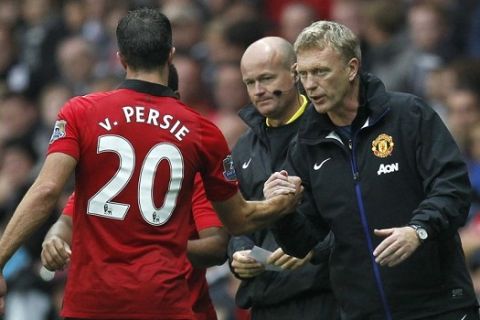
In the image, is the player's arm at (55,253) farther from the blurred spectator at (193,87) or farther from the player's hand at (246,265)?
the blurred spectator at (193,87)

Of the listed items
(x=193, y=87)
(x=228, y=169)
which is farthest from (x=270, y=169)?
(x=193, y=87)

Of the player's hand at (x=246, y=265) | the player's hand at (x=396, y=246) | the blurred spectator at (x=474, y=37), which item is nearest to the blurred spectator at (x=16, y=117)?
the blurred spectator at (x=474, y=37)

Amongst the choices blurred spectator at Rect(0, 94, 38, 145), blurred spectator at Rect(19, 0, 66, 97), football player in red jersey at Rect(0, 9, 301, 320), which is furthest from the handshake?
blurred spectator at Rect(19, 0, 66, 97)

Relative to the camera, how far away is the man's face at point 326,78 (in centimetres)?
678

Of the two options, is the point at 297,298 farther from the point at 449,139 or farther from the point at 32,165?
the point at 32,165

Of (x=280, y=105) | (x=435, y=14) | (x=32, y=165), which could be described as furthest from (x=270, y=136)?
(x=32, y=165)

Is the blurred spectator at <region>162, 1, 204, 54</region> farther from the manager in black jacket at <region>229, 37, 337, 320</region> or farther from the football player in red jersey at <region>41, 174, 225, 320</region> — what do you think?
the football player in red jersey at <region>41, 174, 225, 320</region>

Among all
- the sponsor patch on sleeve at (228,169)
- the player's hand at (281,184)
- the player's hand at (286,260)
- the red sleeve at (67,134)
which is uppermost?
the red sleeve at (67,134)

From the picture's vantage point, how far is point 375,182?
21.9 ft

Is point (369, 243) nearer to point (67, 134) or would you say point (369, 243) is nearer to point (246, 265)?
point (246, 265)

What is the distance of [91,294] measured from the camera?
646cm

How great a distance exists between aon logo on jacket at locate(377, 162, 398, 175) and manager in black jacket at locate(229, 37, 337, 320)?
838 millimetres

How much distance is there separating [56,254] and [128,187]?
620mm

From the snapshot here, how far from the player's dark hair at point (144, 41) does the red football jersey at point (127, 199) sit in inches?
4.2
